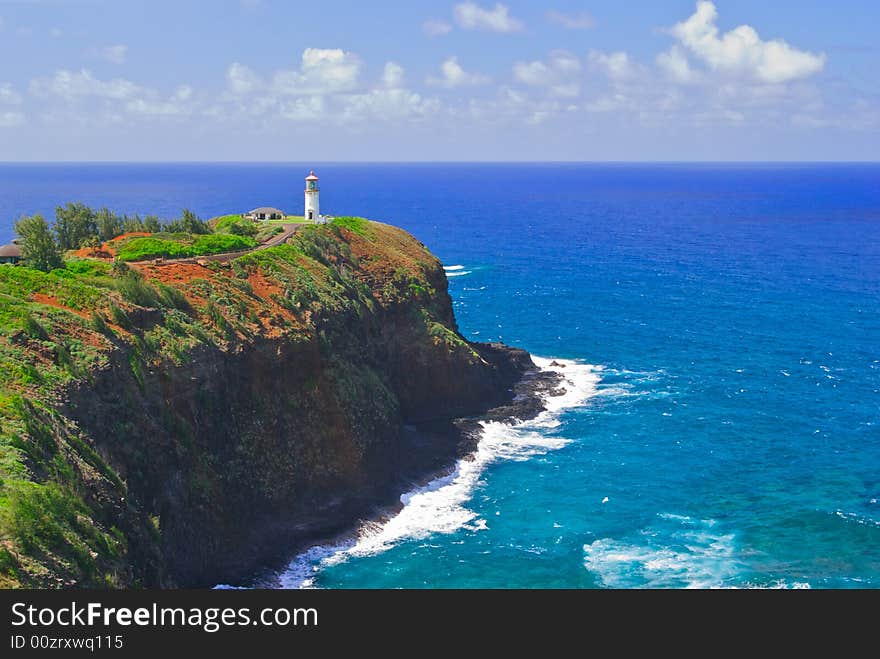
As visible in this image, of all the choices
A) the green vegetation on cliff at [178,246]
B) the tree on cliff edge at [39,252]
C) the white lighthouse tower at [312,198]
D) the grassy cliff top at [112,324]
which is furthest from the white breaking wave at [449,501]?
the white lighthouse tower at [312,198]

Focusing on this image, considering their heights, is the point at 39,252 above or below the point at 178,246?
below

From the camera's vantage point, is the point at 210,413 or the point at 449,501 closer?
the point at 210,413

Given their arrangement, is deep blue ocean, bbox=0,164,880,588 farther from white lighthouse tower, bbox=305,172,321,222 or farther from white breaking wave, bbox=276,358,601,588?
white lighthouse tower, bbox=305,172,321,222

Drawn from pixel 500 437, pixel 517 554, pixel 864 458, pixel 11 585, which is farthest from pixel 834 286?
pixel 11 585

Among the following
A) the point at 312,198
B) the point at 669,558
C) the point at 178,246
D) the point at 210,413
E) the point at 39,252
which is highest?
the point at 312,198

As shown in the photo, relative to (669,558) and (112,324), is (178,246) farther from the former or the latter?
(669,558)

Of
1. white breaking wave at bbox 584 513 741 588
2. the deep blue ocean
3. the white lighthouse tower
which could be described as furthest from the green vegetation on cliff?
white breaking wave at bbox 584 513 741 588

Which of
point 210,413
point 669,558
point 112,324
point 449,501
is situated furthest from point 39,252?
point 669,558
